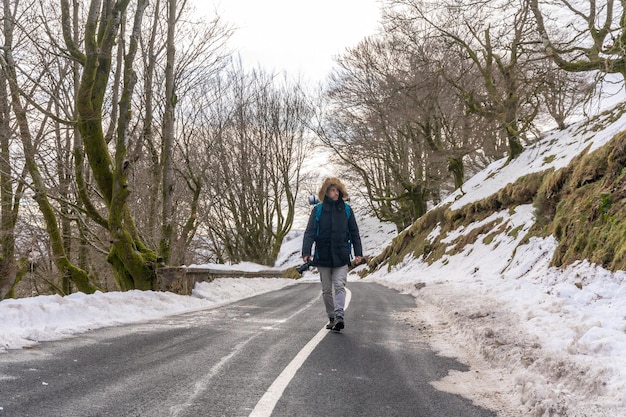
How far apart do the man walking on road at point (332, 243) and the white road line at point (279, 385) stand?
115 cm

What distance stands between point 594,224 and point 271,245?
26.3m

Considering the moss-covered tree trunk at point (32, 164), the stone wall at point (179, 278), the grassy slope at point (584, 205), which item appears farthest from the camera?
the moss-covered tree trunk at point (32, 164)

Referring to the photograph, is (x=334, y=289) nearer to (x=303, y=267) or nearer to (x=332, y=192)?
(x=303, y=267)

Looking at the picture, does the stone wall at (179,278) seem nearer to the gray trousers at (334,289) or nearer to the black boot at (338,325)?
the gray trousers at (334,289)

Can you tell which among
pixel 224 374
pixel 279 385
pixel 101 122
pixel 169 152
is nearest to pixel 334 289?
pixel 224 374

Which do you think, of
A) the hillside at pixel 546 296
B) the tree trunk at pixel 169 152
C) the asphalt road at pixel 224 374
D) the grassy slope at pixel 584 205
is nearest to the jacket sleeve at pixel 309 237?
the asphalt road at pixel 224 374

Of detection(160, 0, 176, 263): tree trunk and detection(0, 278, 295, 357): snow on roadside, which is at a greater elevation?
detection(160, 0, 176, 263): tree trunk

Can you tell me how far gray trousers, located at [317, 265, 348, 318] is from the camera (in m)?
6.66

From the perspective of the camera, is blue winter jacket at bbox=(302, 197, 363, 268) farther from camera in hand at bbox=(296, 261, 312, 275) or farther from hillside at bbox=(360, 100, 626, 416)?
hillside at bbox=(360, 100, 626, 416)

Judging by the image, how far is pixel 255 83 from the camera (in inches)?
1208

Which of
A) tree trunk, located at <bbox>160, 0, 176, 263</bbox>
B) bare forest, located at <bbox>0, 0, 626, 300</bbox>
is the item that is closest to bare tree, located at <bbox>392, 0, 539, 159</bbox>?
bare forest, located at <bbox>0, 0, 626, 300</bbox>

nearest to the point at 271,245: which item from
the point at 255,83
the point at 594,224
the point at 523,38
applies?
the point at 255,83

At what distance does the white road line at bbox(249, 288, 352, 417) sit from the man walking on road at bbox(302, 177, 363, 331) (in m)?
1.15

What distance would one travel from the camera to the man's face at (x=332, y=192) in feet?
22.3
